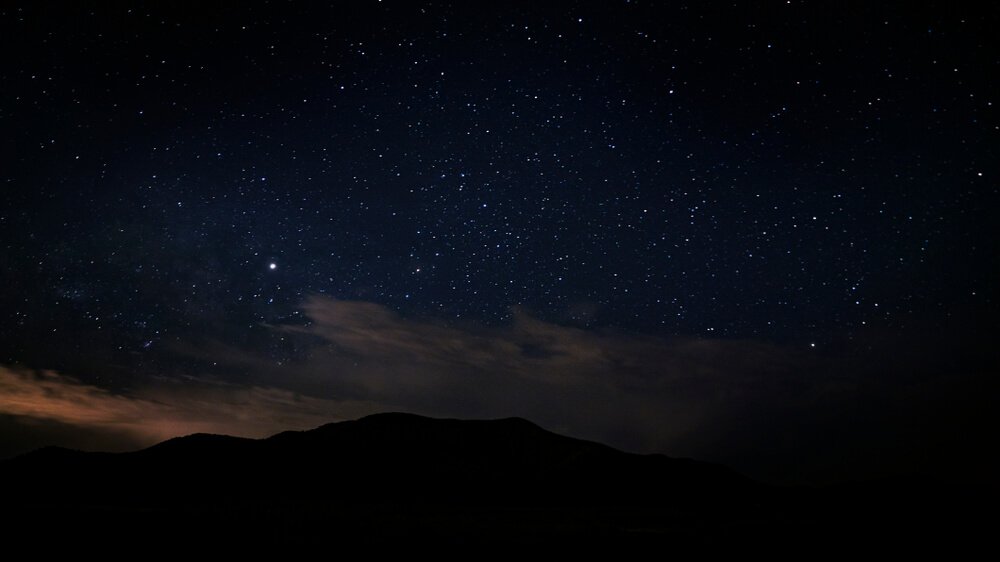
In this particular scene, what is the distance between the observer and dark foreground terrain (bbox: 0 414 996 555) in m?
10.7

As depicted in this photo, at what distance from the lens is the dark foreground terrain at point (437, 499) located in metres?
10.7

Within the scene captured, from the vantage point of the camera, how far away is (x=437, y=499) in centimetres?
3438

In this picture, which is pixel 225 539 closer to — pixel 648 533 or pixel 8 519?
pixel 8 519

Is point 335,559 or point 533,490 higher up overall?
point 335,559

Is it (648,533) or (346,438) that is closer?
(648,533)

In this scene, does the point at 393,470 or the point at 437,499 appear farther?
the point at 393,470

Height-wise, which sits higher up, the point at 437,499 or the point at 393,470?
the point at 393,470

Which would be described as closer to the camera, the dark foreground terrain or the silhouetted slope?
the dark foreground terrain

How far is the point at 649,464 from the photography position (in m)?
44.2

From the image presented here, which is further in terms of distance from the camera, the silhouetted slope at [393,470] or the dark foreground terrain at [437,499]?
the silhouetted slope at [393,470]

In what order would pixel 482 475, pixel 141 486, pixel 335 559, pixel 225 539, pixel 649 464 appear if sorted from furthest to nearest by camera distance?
1. pixel 649 464
2. pixel 482 475
3. pixel 141 486
4. pixel 225 539
5. pixel 335 559

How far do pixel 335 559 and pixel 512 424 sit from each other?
47.5 metres

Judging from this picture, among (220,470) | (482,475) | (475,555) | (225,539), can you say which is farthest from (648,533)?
(220,470)

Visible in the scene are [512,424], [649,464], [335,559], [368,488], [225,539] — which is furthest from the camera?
[512,424]
